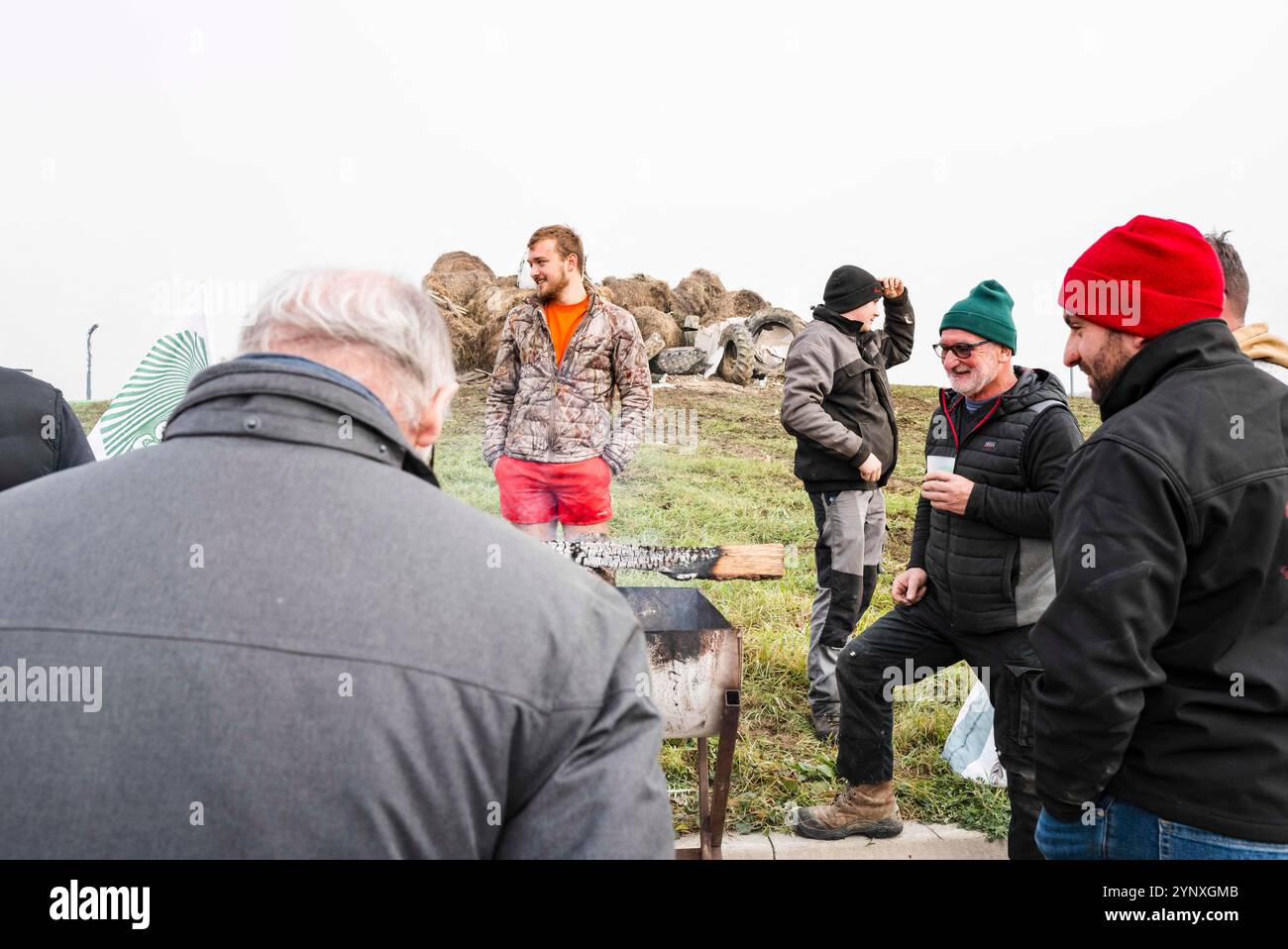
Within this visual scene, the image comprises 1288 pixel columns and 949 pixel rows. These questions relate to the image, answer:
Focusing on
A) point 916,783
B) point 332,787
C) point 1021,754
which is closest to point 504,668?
point 332,787

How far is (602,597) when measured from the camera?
1197 millimetres

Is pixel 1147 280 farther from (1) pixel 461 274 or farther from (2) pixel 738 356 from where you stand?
(1) pixel 461 274

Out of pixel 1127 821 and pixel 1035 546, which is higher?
pixel 1035 546

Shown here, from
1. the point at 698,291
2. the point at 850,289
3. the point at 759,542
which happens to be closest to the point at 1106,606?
the point at 850,289

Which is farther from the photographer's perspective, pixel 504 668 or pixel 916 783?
pixel 916 783

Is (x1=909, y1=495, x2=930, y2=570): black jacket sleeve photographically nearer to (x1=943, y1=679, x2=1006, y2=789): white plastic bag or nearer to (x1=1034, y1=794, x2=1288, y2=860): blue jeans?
(x1=943, y1=679, x2=1006, y2=789): white plastic bag

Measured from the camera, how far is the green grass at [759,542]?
4.25 m

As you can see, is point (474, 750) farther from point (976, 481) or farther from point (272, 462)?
point (976, 481)

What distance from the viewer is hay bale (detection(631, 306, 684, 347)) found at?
19.4 m

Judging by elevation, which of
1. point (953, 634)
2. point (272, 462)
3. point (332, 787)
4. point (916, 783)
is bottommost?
point (916, 783)

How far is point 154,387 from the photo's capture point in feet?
19.2

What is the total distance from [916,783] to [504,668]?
3.78 metres

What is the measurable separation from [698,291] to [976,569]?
21.6 metres
